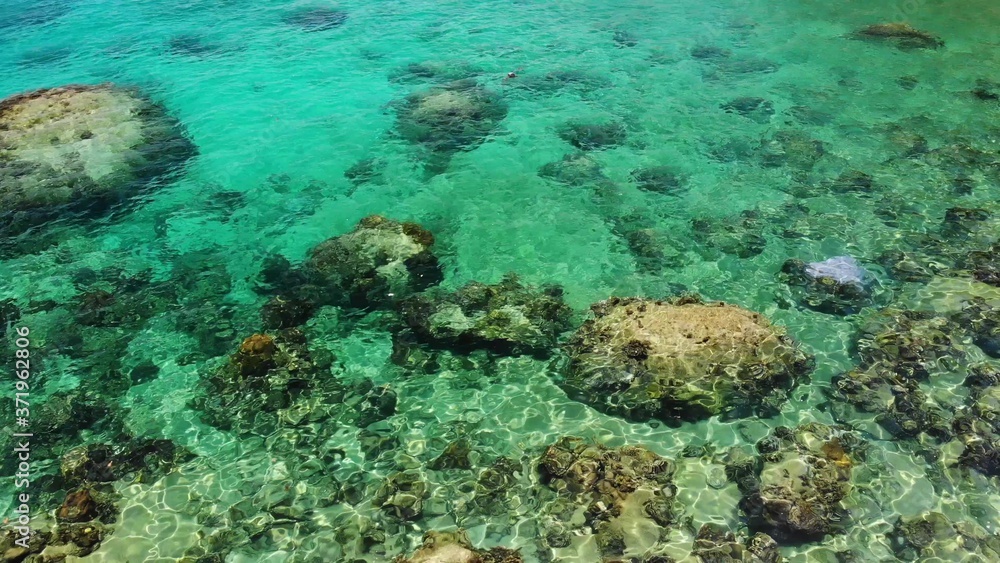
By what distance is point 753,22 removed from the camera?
2823cm

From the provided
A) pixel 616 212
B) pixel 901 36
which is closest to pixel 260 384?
pixel 616 212

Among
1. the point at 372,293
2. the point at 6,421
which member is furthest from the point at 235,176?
the point at 6,421

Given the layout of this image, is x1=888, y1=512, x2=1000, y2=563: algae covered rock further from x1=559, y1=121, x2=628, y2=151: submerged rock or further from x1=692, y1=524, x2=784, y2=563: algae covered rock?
x1=559, y1=121, x2=628, y2=151: submerged rock

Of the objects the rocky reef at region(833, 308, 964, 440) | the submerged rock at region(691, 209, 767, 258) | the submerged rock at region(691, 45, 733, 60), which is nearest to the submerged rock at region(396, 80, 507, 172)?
the submerged rock at region(691, 209, 767, 258)

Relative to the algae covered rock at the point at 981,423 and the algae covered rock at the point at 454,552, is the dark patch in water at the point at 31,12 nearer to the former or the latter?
the algae covered rock at the point at 454,552

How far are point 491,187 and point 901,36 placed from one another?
2009 cm

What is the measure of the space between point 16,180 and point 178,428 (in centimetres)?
1183

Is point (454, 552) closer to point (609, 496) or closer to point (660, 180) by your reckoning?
point (609, 496)

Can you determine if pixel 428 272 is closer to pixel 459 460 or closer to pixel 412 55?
pixel 459 460

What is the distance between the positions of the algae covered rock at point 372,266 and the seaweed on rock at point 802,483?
775 centimetres

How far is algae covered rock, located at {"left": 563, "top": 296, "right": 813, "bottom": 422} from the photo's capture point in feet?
34.7

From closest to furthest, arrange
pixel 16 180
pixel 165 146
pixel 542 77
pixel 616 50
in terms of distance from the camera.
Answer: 1. pixel 16 180
2. pixel 165 146
3. pixel 542 77
4. pixel 616 50

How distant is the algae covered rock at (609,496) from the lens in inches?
341

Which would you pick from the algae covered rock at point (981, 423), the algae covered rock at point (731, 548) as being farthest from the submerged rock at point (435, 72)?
the algae covered rock at point (731, 548)
